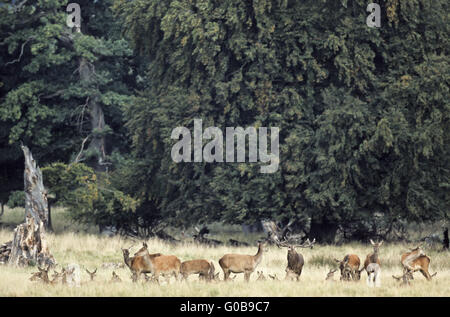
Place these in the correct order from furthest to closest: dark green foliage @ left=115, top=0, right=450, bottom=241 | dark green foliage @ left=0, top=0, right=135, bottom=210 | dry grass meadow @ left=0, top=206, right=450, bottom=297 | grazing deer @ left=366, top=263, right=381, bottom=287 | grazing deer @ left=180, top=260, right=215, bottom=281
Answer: dark green foliage @ left=0, top=0, right=135, bottom=210, dark green foliage @ left=115, top=0, right=450, bottom=241, grazing deer @ left=180, top=260, right=215, bottom=281, grazing deer @ left=366, top=263, right=381, bottom=287, dry grass meadow @ left=0, top=206, right=450, bottom=297

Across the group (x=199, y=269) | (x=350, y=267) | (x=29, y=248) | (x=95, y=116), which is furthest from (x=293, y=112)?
(x=199, y=269)

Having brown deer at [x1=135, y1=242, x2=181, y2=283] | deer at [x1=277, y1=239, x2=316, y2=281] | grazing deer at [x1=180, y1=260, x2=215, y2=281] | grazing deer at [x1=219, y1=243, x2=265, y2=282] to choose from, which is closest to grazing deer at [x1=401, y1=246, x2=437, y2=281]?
deer at [x1=277, y1=239, x2=316, y2=281]

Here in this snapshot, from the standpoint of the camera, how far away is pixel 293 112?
27.3 m

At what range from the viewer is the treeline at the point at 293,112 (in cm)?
2645

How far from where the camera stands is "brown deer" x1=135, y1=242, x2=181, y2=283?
15.8 m

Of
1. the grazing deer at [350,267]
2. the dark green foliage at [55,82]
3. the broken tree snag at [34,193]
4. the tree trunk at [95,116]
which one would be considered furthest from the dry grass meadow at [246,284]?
the tree trunk at [95,116]

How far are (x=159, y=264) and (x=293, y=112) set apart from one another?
489 inches

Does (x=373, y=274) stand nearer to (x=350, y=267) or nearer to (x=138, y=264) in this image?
(x=350, y=267)

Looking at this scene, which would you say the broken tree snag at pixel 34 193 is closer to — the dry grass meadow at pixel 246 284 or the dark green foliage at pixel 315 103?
the dry grass meadow at pixel 246 284

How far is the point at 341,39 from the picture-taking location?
2689 cm

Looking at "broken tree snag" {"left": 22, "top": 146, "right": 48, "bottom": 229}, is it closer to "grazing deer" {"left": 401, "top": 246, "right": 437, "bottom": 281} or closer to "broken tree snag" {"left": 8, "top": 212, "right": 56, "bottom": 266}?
"broken tree snag" {"left": 8, "top": 212, "right": 56, "bottom": 266}

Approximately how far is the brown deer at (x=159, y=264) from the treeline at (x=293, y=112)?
36.4 feet

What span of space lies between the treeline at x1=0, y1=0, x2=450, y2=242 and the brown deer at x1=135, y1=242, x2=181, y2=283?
437 inches

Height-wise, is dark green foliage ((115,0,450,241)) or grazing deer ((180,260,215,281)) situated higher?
dark green foliage ((115,0,450,241))
